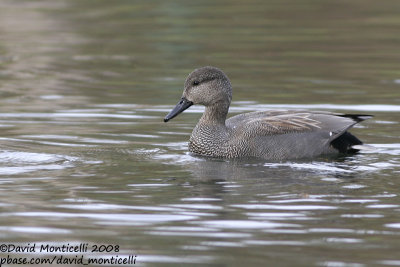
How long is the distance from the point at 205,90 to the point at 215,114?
0.97 ft

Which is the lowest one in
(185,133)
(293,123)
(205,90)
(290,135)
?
(185,133)

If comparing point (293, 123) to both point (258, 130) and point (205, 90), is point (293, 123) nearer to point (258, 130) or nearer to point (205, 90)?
point (258, 130)

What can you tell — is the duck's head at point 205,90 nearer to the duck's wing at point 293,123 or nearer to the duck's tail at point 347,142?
the duck's wing at point 293,123

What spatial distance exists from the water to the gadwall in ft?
0.69

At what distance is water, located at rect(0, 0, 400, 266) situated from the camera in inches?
291

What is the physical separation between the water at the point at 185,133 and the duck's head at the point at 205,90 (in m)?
0.56

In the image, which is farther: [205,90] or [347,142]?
[205,90]

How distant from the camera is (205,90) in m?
11.2

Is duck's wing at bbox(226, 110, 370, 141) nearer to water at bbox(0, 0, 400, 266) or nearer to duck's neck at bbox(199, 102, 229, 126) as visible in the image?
duck's neck at bbox(199, 102, 229, 126)

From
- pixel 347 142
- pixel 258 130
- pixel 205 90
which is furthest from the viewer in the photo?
pixel 205 90

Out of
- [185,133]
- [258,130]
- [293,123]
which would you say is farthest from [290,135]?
[185,133]

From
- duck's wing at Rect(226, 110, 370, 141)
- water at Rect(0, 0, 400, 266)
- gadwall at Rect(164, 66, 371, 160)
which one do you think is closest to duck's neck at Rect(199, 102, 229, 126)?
gadwall at Rect(164, 66, 371, 160)

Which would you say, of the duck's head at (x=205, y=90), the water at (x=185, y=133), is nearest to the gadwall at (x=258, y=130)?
the duck's head at (x=205, y=90)

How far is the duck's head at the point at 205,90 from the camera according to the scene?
11211mm
